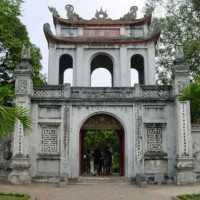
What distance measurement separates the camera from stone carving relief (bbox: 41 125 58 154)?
13.5 metres

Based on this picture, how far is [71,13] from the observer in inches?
709

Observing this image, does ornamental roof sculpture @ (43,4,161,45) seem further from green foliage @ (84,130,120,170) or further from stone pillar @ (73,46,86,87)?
green foliage @ (84,130,120,170)

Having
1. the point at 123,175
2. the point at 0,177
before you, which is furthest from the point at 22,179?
the point at 123,175

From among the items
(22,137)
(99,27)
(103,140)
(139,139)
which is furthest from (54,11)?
(103,140)

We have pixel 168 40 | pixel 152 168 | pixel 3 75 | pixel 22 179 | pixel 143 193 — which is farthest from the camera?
pixel 168 40

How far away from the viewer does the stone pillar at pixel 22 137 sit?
12.4 m

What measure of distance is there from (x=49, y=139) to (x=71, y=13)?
8231mm

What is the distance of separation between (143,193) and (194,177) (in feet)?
10.6

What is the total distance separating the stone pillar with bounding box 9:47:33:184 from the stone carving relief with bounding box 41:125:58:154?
2.87 ft

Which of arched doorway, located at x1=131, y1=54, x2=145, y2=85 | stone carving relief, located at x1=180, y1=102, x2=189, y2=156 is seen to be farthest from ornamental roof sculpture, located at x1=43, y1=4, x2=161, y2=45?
stone carving relief, located at x1=180, y1=102, x2=189, y2=156

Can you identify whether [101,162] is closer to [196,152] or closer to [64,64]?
[196,152]

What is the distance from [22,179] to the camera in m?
12.3

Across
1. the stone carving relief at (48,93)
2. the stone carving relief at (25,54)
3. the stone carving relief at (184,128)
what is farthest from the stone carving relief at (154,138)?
the stone carving relief at (25,54)

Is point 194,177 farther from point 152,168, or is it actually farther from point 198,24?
point 198,24
